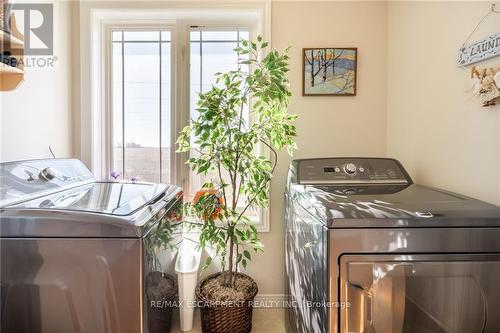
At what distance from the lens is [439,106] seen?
1.47m

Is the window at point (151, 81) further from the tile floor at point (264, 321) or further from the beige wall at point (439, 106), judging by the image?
the beige wall at point (439, 106)

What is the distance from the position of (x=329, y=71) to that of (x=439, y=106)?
0.77m

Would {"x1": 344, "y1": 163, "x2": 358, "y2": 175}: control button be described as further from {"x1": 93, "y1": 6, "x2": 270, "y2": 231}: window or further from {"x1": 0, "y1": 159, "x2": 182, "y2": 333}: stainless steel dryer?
{"x1": 0, "y1": 159, "x2": 182, "y2": 333}: stainless steel dryer

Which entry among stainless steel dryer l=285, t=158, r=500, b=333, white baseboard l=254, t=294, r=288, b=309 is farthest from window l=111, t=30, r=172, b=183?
stainless steel dryer l=285, t=158, r=500, b=333

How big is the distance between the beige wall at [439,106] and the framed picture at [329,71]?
0.99 ft

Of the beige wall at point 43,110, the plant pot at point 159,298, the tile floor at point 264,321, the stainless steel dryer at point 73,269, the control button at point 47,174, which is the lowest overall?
the tile floor at point 264,321

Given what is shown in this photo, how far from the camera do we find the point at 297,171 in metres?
1.64

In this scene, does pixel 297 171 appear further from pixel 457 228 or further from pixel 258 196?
pixel 457 228

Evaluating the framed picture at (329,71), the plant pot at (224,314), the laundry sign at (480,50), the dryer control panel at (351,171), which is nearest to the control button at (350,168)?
the dryer control panel at (351,171)

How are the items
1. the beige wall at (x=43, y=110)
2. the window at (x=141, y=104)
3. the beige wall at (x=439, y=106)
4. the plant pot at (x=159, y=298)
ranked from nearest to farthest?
the plant pot at (x=159, y=298), the beige wall at (x=439, y=106), the beige wall at (x=43, y=110), the window at (x=141, y=104)

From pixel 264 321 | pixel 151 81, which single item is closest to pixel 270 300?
pixel 264 321

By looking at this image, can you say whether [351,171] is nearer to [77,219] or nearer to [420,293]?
[420,293]

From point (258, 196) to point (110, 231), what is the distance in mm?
872

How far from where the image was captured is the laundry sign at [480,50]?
112 cm
